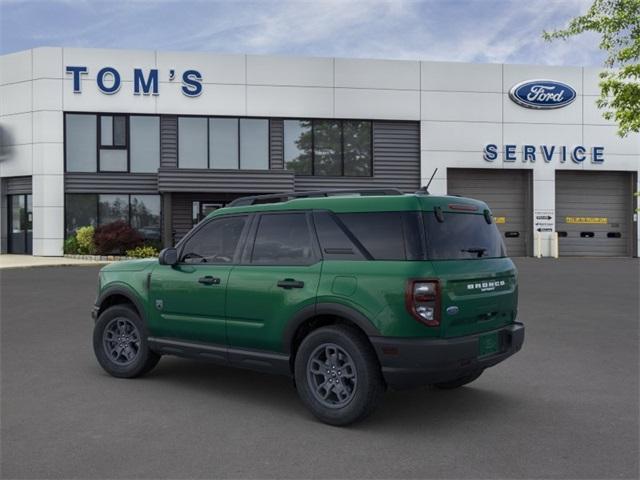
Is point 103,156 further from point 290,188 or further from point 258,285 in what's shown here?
point 258,285

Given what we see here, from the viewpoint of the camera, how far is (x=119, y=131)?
87.4 feet

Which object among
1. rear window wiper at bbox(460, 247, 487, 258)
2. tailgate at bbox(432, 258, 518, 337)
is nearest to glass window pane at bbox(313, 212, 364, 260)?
tailgate at bbox(432, 258, 518, 337)

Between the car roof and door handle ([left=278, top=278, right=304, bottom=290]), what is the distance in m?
0.64

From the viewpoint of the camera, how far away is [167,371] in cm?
662

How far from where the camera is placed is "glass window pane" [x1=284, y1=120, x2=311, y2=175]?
2772 cm

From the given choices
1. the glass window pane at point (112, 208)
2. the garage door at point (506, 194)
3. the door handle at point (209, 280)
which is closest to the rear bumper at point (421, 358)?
the door handle at point (209, 280)

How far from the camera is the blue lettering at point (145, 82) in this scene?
26.4 metres

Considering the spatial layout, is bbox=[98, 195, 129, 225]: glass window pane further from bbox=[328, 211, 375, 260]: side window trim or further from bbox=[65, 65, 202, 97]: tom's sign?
bbox=[328, 211, 375, 260]: side window trim

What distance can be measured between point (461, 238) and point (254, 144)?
75.9 ft

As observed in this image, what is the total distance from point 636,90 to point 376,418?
12475mm

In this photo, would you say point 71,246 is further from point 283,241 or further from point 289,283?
point 289,283

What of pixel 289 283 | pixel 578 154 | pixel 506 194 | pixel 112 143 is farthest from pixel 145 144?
pixel 289 283

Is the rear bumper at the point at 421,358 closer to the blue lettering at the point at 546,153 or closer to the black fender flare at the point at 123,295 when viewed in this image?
the black fender flare at the point at 123,295

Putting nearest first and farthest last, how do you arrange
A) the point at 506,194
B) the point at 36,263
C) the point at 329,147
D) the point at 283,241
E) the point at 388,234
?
the point at 388,234 < the point at 283,241 < the point at 36,263 < the point at 329,147 < the point at 506,194
